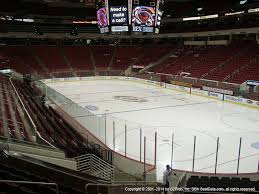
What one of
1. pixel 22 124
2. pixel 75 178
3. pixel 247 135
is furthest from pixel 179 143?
pixel 75 178

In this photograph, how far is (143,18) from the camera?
48.8ft

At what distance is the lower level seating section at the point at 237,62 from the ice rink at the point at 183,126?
470 centimetres

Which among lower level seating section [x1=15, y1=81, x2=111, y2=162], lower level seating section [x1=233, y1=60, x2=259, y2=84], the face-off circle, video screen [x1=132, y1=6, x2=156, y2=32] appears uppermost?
video screen [x1=132, y1=6, x2=156, y2=32]

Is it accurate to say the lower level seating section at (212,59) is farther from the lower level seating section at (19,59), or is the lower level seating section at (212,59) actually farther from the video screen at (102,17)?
the lower level seating section at (19,59)

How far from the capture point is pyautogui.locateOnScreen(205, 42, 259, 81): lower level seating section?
80.3 feet

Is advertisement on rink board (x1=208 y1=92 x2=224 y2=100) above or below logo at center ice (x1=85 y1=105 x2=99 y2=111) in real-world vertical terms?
above

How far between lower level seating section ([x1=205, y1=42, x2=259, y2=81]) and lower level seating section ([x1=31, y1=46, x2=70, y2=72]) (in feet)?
56.8

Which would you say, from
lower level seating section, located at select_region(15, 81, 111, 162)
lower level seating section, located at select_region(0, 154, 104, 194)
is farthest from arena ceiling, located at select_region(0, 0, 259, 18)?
lower level seating section, located at select_region(0, 154, 104, 194)

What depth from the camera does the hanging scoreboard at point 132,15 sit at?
14.9 metres

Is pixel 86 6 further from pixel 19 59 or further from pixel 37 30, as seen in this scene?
pixel 19 59

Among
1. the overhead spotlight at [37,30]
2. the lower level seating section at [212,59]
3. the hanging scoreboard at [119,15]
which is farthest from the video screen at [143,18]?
the overhead spotlight at [37,30]

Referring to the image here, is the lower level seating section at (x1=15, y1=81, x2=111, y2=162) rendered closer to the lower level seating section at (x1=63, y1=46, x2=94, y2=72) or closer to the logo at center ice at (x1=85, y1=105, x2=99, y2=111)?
the logo at center ice at (x1=85, y1=105, x2=99, y2=111)

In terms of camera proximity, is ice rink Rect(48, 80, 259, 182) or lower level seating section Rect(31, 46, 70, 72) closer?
ice rink Rect(48, 80, 259, 182)

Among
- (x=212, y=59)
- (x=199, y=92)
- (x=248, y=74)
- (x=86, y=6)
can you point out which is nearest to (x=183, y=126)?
(x=199, y=92)
